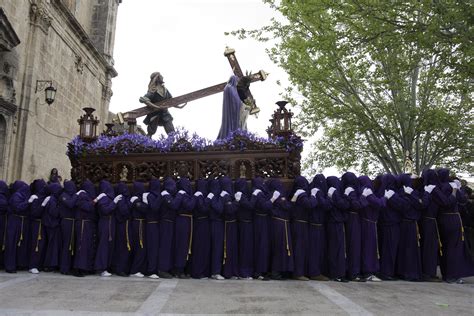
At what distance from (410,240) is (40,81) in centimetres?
1486

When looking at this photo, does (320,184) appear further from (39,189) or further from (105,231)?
(39,189)

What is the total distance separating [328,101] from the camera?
1673 centimetres

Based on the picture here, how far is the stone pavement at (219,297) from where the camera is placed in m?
4.79

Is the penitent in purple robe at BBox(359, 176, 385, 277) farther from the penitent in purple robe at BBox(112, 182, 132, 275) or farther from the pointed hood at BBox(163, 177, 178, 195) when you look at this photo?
the penitent in purple robe at BBox(112, 182, 132, 275)

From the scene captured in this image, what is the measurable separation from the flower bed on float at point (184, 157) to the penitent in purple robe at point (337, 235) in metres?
1.22

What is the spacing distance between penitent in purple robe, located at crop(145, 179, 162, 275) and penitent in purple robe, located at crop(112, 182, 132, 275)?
386mm

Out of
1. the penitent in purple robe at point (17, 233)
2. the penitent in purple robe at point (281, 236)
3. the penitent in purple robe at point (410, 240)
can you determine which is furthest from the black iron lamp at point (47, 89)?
the penitent in purple robe at point (410, 240)

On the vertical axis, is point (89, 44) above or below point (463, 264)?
above

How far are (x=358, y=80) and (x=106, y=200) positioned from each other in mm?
12163

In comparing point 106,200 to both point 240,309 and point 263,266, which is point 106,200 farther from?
point 240,309

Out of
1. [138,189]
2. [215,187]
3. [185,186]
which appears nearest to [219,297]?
[215,187]

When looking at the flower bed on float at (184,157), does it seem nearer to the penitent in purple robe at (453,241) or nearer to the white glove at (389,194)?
the white glove at (389,194)

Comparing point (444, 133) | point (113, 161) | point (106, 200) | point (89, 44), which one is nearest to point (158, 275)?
point (106, 200)

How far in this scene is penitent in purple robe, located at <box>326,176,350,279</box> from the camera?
7.45m
